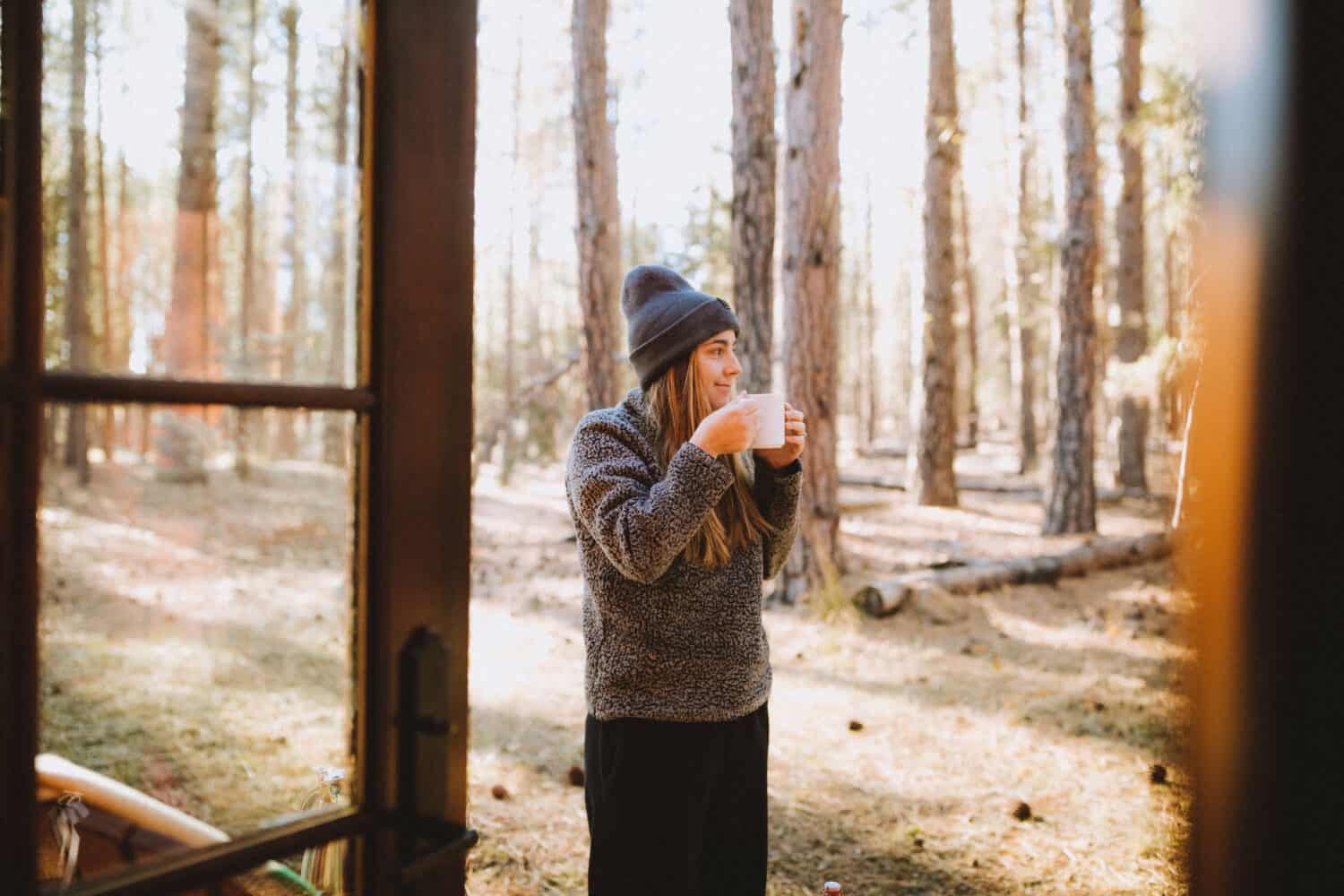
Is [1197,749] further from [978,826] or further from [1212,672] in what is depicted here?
[978,826]

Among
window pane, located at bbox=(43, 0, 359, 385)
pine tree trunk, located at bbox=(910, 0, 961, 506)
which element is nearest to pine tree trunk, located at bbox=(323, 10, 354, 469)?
window pane, located at bbox=(43, 0, 359, 385)

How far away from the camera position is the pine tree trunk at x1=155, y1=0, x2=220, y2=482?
118cm

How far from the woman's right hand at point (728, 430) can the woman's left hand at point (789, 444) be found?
0.20 m

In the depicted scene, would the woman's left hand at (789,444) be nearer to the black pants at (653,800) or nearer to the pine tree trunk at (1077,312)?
the black pants at (653,800)

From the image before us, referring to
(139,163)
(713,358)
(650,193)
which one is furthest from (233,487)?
(650,193)

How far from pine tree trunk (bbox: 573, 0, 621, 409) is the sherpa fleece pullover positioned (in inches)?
322

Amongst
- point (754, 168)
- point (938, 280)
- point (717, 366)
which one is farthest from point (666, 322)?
point (938, 280)

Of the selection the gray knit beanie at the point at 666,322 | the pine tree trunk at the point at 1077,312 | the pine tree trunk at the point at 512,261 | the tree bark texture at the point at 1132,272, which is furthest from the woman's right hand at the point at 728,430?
the pine tree trunk at the point at 512,261

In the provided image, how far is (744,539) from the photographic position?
2.34 m

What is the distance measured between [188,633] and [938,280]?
1196cm

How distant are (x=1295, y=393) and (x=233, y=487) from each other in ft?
5.23

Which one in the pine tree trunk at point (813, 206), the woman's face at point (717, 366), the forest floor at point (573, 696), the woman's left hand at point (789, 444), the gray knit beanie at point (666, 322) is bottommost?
the forest floor at point (573, 696)

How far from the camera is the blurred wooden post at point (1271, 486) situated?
586 mm

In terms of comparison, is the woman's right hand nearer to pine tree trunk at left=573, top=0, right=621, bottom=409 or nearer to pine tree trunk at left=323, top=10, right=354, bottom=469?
pine tree trunk at left=323, top=10, right=354, bottom=469
